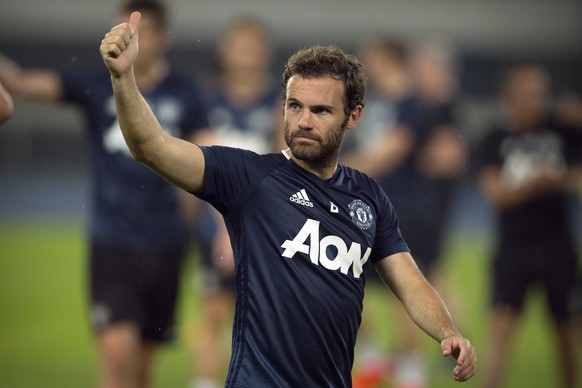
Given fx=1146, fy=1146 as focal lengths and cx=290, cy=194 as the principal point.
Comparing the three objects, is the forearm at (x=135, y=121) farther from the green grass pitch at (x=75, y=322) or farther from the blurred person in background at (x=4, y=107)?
the green grass pitch at (x=75, y=322)

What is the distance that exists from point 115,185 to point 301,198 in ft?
10.3

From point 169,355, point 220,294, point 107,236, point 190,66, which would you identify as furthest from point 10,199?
point 107,236

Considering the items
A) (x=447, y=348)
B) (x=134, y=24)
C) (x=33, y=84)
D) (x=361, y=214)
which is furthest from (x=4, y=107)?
(x=33, y=84)

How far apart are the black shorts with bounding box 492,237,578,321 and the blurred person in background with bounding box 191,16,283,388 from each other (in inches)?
92.9

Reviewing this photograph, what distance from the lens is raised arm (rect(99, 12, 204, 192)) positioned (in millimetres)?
4371

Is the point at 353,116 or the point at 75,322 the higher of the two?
the point at 353,116

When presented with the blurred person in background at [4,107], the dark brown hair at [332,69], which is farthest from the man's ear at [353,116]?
the blurred person in background at [4,107]

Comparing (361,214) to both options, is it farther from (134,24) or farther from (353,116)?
(134,24)

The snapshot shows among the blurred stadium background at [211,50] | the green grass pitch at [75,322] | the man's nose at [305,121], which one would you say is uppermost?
the blurred stadium background at [211,50]

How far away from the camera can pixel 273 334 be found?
15.9 feet

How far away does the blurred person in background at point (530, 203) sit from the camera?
10.1 metres

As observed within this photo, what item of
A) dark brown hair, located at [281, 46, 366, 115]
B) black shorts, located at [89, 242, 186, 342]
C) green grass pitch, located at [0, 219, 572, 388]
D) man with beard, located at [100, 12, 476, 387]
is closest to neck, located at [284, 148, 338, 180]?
man with beard, located at [100, 12, 476, 387]

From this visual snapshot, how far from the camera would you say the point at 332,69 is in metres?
5.01

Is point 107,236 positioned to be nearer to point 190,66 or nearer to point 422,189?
point 422,189
